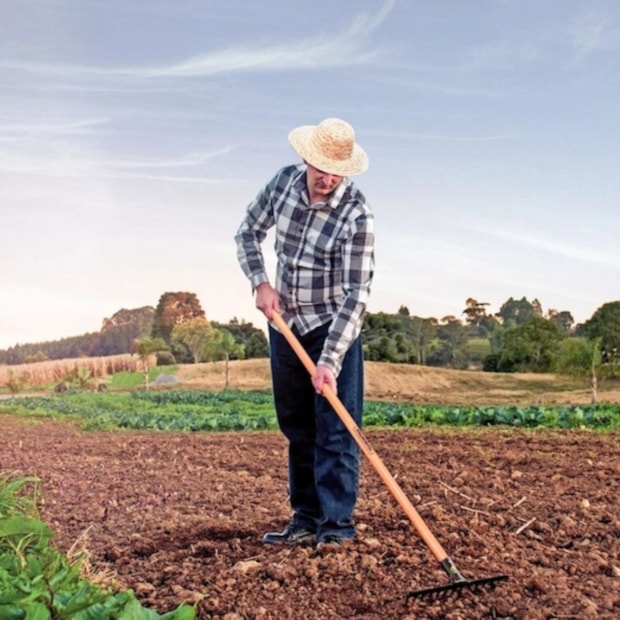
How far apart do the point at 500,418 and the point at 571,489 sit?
440 centimetres

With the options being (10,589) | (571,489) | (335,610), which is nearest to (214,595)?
(335,610)

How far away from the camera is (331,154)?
3.67 metres

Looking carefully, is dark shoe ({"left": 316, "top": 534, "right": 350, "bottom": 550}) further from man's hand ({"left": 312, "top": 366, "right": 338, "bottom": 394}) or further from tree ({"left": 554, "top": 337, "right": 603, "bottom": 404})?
tree ({"left": 554, "top": 337, "right": 603, "bottom": 404})

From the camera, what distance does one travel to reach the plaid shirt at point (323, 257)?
375 cm

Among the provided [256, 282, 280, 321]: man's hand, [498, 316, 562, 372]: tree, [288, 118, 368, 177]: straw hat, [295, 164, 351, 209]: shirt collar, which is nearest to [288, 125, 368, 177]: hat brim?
[288, 118, 368, 177]: straw hat

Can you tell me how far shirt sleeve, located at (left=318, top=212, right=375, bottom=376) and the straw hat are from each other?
0.75 ft

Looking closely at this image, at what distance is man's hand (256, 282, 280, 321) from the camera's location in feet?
13.0

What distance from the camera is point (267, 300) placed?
397cm

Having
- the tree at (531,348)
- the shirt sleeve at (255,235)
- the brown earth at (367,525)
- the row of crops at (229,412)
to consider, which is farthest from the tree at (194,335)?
the shirt sleeve at (255,235)

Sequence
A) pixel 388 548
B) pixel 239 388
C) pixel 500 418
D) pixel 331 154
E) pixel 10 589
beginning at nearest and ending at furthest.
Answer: pixel 10 589, pixel 331 154, pixel 388 548, pixel 500 418, pixel 239 388

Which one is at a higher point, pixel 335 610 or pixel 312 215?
pixel 312 215

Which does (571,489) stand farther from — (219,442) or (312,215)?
(219,442)

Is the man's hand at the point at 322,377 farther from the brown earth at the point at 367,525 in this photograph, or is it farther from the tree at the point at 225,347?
the tree at the point at 225,347

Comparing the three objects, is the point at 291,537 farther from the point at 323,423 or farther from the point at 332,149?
the point at 332,149
